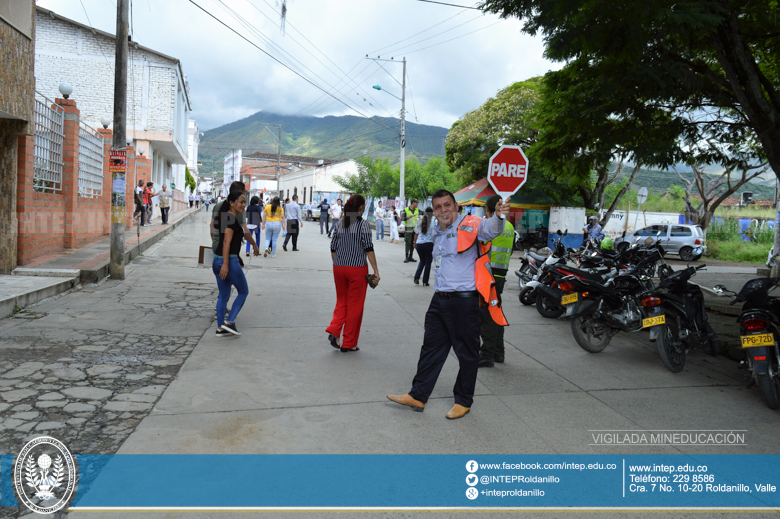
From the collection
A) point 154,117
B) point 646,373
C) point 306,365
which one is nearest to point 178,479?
point 306,365

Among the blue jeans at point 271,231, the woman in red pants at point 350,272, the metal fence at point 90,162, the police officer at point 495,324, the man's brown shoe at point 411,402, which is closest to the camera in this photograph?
the man's brown shoe at point 411,402

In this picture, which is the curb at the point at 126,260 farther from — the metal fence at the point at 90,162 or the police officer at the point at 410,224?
the police officer at the point at 410,224

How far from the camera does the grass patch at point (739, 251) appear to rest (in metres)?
26.4

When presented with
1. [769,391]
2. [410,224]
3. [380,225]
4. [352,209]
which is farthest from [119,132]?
[380,225]

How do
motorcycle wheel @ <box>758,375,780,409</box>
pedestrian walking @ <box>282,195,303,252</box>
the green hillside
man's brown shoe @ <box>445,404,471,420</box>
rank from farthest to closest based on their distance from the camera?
1. the green hillside
2. pedestrian walking @ <box>282,195,303,252</box>
3. motorcycle wheel @ <box>758,375,780,409</box>
4. man's brown shoe @ <box>445,404,471,420</box>

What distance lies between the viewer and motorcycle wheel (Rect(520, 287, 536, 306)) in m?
10.6

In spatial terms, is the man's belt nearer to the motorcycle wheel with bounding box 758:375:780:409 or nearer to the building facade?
the motorcycle wheel with bounding box 758:375:780:409

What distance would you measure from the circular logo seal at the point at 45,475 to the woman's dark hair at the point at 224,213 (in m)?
3.65

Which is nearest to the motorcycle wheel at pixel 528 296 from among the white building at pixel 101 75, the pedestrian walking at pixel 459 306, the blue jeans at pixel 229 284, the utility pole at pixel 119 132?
the blue jeans at pixel 229 284

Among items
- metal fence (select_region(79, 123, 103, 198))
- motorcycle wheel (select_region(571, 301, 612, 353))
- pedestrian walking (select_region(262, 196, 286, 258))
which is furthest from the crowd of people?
metal fence (select_region(79, 123, 103, 198))

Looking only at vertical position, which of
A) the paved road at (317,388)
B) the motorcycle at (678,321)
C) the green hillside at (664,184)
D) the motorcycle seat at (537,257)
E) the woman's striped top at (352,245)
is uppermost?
the green hillside at (664,184)

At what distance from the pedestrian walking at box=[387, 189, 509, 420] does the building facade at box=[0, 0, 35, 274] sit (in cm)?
842

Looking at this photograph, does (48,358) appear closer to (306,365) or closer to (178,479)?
(306,365)

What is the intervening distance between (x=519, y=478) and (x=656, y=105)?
8066 millimetres
